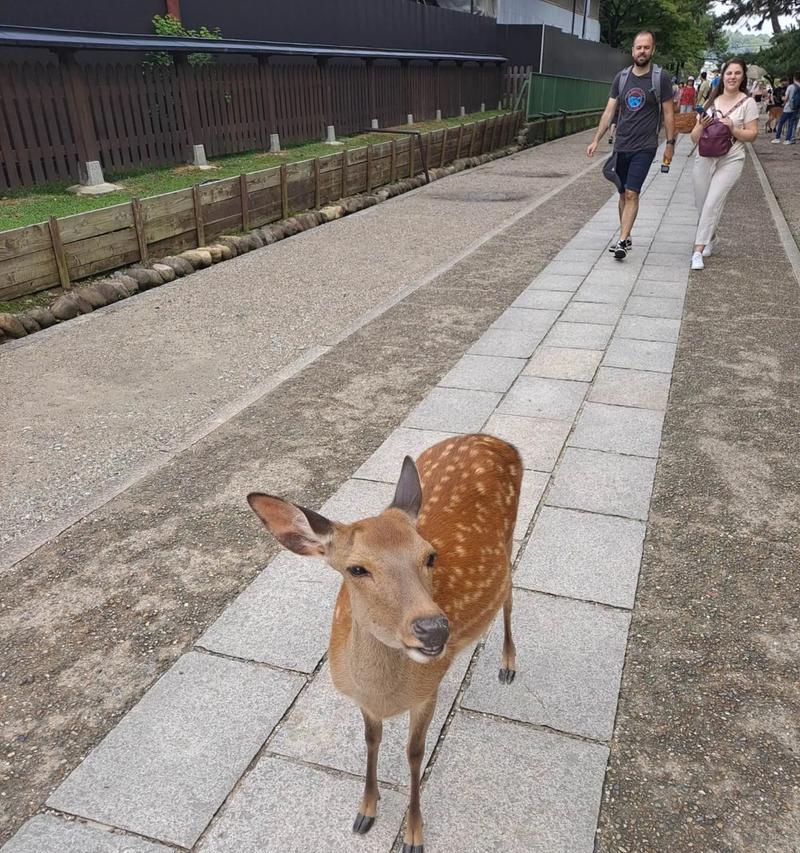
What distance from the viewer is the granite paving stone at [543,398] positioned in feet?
18.6

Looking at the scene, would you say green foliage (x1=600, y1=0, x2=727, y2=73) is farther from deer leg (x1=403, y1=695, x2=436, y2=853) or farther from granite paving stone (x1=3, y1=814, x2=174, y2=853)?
granite paving stone (x1=3, y1=814, x2=174, y2=853)

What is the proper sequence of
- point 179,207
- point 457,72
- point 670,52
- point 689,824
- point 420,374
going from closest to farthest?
point 689,824 < point 420,374 < point 179,207 < point 457,72 < point 670,52

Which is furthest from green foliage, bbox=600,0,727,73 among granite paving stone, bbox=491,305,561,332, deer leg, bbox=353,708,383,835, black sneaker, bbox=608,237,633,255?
→ deer leg, bbox=353,708,383,835

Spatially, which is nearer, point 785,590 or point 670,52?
point 785,590

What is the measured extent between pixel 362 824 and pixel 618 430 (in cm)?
360

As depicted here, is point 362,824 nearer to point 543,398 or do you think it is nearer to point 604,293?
point 543,398

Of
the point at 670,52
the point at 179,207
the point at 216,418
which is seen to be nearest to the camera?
the point at 216,418

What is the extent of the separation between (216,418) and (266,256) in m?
5.69

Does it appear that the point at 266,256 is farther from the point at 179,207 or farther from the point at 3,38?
the point at 3,38

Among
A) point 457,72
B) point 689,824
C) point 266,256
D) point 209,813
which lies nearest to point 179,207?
point 266,256

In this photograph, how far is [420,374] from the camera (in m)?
6.45

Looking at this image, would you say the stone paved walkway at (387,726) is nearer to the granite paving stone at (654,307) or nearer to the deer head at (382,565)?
the deer head at (382,565)

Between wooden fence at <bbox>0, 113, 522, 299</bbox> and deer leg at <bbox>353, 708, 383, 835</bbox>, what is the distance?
7.12 meters

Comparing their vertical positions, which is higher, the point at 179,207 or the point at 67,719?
the point at 179,207
